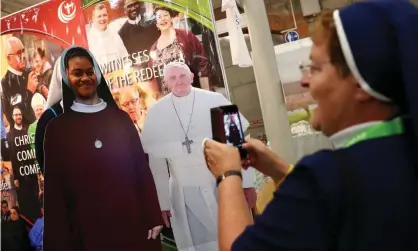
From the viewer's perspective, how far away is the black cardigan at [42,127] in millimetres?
1800

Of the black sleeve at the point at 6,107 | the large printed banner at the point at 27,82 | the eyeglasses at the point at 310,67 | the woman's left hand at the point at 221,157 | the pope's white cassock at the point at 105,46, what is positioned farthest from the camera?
the black sleeve at the point at 6,107

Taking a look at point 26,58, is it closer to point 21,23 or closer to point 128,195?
point 21,23

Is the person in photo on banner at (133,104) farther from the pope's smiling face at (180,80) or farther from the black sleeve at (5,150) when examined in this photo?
the black sleeve at (5,150)

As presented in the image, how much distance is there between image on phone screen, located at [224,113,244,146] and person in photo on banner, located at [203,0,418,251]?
0.38 m

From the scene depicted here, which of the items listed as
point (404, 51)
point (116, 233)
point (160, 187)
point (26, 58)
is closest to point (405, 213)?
point (404, 51)

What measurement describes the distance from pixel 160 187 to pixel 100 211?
26 centimetres

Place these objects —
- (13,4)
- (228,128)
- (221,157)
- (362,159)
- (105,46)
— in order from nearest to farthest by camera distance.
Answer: (362,159) → (221,157) → (228,128) → (105,46) → (13,4)

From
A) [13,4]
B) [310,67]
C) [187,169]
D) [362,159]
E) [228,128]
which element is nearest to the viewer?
[362,159]

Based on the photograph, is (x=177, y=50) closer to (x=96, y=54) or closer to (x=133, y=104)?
(x=133, y=104)

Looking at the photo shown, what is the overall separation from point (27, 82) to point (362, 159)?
1.73 m

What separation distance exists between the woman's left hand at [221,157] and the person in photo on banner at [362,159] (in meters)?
0.23

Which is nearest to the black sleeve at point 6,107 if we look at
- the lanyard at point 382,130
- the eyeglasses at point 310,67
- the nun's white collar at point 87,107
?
the nun's white collar at point 87,107

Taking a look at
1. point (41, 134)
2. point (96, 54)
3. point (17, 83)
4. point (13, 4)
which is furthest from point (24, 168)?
point (13, 4)

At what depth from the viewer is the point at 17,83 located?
200 centimetres
